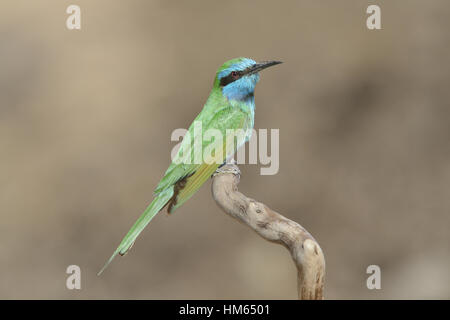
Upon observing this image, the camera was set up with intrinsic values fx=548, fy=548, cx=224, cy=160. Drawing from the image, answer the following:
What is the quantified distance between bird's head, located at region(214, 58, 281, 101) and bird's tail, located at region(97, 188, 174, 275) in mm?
726

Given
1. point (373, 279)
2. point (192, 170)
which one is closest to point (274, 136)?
point (373, 279)

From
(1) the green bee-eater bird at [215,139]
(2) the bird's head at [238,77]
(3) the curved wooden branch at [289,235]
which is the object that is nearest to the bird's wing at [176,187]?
(1) the green bee-eater bird at [215,139]

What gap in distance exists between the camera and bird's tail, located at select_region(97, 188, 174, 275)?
2.73 m

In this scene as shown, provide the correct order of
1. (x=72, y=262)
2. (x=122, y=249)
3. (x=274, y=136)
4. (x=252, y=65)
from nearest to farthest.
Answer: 1. (x=122, y=249)
2. (x=252, y=65)
3. (x=274, y=136)
4. (x=72, y=262)

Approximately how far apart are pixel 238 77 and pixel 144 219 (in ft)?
3.23

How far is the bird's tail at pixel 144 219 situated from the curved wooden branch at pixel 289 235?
1.11 ft

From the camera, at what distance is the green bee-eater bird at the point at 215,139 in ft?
9.41

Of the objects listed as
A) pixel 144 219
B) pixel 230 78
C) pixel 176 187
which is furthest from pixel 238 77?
pixel 144 219

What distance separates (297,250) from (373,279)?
3459 mm

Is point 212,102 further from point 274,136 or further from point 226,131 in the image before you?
point 274,136

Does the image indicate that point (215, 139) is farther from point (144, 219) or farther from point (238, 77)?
point (144, 219)

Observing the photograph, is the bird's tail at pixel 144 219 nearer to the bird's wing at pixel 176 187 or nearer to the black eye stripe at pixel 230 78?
the bird's wing at pixel 176 187

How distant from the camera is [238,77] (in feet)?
10.3

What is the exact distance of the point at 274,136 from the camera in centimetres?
514
